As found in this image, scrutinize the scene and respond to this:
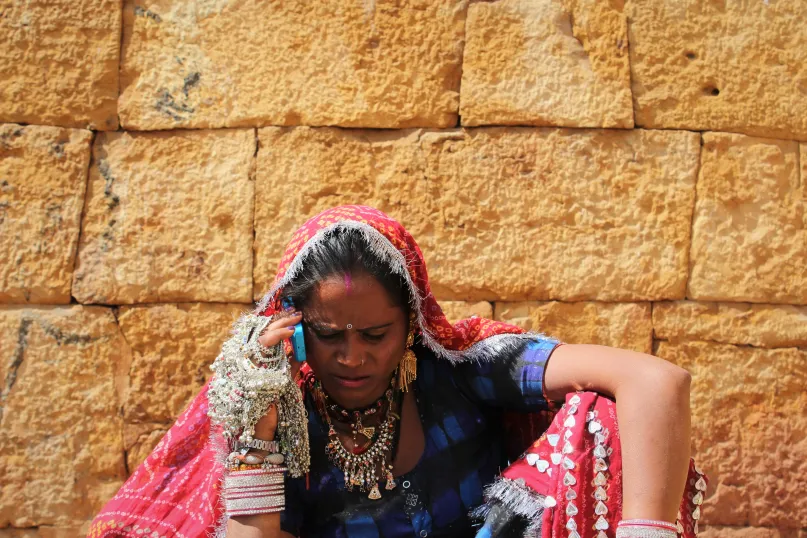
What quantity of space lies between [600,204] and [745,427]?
1187 millimetres

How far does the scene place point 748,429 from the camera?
3357 millimetres

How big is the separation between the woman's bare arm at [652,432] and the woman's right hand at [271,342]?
2.90ft

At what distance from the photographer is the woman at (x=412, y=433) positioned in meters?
1.95

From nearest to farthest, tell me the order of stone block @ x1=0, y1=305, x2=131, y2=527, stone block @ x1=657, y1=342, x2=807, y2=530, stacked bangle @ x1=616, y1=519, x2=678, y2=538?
1. stacked bangle @ x1=616, y1=519, x2=678, y2=538
2. stone block @ x1=0, y1=305, x2=131, y2=527
3. stone block @ x1=657, y1=342, x2=807, y2=530

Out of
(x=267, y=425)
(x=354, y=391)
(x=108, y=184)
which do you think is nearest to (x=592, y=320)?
(x=354, y=391)

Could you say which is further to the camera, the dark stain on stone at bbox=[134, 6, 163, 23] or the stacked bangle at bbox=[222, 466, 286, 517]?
the dark stain on stone at bbox=[134, 6, 163, 23]

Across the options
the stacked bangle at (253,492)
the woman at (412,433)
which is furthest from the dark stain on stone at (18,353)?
the stacked bangle at (253,492)

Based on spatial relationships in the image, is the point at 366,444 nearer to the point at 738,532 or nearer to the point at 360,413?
the point at 360,413

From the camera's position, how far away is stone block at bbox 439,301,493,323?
336 centimetres

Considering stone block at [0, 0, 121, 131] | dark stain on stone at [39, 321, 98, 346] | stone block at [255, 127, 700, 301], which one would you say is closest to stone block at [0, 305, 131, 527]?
dark stain on stone at [39, 321, 98, 346]

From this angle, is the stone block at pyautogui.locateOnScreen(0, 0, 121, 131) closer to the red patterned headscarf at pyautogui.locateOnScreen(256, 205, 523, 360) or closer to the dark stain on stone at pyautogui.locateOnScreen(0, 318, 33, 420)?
the dark stain on stone at pyautogui.locateOnScreen(0, 318, 33, 420)

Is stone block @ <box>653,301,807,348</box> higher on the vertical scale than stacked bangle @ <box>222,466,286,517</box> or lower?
higher

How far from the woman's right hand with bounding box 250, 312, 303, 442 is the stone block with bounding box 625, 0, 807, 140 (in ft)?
6.65

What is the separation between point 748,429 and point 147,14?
3.24 metres
